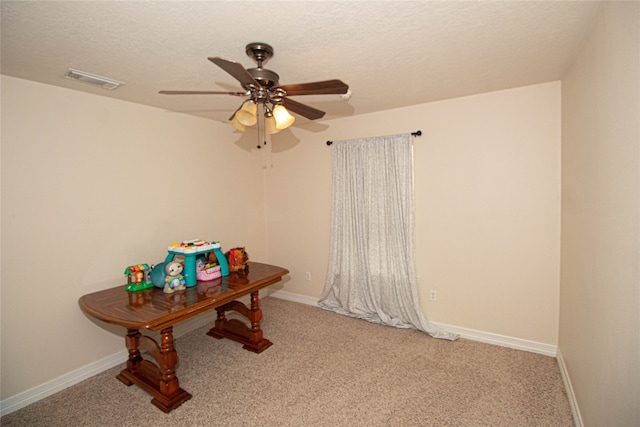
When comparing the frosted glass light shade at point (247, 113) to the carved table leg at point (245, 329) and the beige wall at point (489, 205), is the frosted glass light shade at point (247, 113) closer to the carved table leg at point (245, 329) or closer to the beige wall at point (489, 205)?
the carved table leg at point (245, 329)

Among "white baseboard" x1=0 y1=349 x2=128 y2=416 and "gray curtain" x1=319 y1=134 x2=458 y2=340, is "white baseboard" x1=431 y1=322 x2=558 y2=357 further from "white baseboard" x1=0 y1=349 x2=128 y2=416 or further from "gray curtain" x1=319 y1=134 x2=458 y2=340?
"white baseboard" x1=0 y1=349 x2=128 y2=416

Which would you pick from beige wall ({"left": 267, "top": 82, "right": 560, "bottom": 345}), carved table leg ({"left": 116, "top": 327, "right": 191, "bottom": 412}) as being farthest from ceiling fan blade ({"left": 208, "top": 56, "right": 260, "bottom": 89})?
beige wall ({"left": 267, "top": 82, "right": 560, "bottom": 345})

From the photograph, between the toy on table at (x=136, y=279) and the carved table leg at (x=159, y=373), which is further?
the toy on table at (x=136, y=279)

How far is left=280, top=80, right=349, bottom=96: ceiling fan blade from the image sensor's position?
1569 millimetres

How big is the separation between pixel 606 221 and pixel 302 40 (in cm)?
186

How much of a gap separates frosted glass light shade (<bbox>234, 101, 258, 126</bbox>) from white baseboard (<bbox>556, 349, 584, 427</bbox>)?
2714mm

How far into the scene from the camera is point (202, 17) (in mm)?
1502

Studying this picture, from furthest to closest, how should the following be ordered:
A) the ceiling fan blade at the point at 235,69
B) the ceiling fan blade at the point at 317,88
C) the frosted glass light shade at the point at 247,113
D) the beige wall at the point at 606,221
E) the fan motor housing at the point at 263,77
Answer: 1. the frosted glass light shade at the point at 247,113
2. the fan motor housing at the point at 263,77
3. the ceiling fan blade at the point at 317,88
4. the ceiling fan blade at the point at 235,69
5. the beige wall at the point at 606,221

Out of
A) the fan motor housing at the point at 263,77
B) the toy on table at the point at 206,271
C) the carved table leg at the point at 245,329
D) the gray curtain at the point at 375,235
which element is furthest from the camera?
the gray curtain at the point at 375,235

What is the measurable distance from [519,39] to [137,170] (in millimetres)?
3216

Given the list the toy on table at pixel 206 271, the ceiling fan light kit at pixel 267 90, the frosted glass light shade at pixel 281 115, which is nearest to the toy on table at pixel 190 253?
the toy on table at pixel 206 271

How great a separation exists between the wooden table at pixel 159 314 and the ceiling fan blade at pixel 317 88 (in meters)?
1.64

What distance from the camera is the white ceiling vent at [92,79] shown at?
2125mm

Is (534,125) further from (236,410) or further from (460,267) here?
(236,410)
